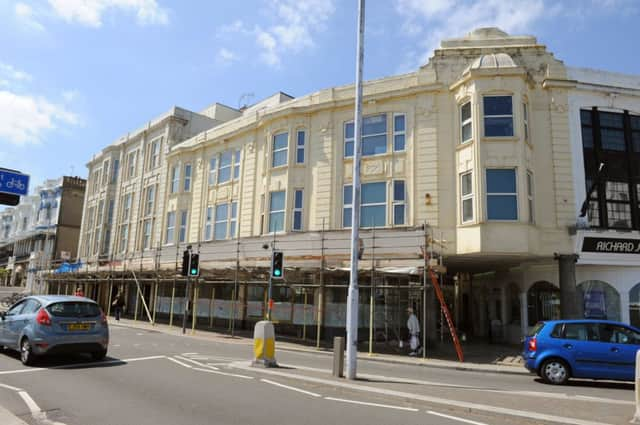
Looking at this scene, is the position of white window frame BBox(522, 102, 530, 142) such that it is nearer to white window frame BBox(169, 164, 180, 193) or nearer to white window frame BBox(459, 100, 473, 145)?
white window frame BBox(459, 100, 473, 145)

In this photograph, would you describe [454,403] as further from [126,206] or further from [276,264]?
[126,206]

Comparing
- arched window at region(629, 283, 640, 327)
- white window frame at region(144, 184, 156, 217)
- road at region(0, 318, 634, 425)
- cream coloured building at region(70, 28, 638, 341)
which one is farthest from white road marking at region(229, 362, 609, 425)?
white window frame at region(144, 184, 156, 217)

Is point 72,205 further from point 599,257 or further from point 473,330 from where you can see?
point 599,257

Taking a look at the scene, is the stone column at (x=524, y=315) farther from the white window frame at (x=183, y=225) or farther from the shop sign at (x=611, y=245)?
the white window frame at (x=183, y=225)

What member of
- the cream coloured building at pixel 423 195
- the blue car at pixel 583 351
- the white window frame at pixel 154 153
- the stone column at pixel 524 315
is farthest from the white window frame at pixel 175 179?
the blue car at pixel 583 351

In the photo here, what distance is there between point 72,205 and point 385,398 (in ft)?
172

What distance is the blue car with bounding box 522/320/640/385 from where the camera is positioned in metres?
10.7

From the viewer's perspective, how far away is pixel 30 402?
23.8 ft

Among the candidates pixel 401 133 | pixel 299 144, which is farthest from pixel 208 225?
pixel 401 133

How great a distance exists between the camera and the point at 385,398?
8.16 metres

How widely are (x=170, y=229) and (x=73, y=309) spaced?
18.3m

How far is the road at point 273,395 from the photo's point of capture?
6.69m

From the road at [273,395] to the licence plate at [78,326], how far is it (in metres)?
0.82

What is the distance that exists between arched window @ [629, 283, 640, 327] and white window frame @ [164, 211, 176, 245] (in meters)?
23.1
